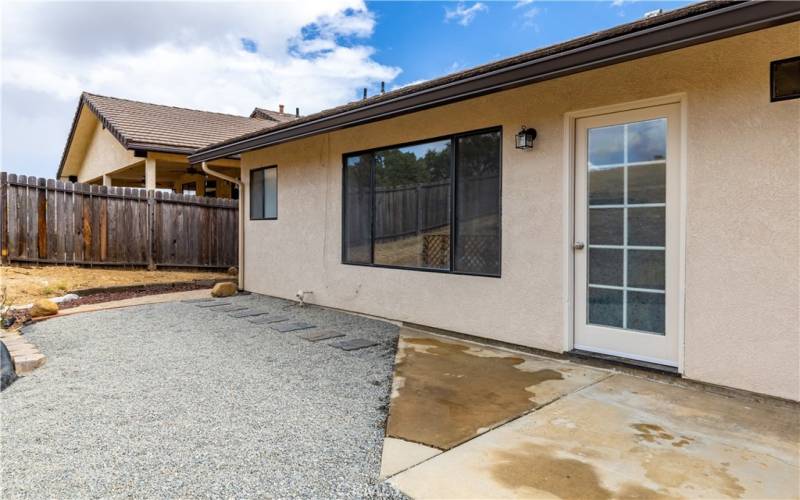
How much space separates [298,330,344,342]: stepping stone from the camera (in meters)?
5.44

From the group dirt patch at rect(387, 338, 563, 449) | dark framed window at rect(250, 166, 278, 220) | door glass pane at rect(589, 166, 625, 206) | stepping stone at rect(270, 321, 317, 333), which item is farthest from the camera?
dark framed window at rect(250, 166, 278, 220)

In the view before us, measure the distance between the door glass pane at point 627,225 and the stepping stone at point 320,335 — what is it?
2898 mm

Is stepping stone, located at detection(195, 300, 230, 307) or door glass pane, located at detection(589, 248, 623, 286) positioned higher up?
door glass pane, located at detection(589, 248, 623, 286)

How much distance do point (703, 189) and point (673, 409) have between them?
5.68 feet

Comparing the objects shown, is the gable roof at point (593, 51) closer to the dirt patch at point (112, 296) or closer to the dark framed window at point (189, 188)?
the dirt patch at point (112, 296)

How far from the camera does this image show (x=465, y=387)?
373 cm

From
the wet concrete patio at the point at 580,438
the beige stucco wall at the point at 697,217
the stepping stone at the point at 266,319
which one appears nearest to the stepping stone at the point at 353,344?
the beige stucco wall at the point at 697,217

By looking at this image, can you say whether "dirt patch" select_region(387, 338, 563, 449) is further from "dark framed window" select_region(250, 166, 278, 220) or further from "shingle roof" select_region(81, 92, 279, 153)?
"shingle roof" select_region(81, 92, 279, 153)

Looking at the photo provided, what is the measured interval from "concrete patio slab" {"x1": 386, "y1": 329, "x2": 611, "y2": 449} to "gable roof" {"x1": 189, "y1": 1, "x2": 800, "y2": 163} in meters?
2.57

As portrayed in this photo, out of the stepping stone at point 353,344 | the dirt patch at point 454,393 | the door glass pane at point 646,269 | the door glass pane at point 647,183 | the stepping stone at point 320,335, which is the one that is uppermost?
the door glass pane at point 647,183

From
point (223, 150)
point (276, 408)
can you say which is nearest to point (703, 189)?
point (276, 408)

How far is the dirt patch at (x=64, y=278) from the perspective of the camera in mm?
7980

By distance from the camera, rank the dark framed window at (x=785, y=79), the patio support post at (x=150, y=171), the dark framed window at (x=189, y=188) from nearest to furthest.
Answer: the dark framed window at (x=785, y=79)
the patio support post at (x=150, y=171)
the dark framed window at (x=189, y=188)

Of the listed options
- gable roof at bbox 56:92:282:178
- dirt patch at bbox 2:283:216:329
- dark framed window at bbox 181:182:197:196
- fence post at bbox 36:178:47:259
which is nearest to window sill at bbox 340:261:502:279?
dirt patch at bbox 2:283:216:329
